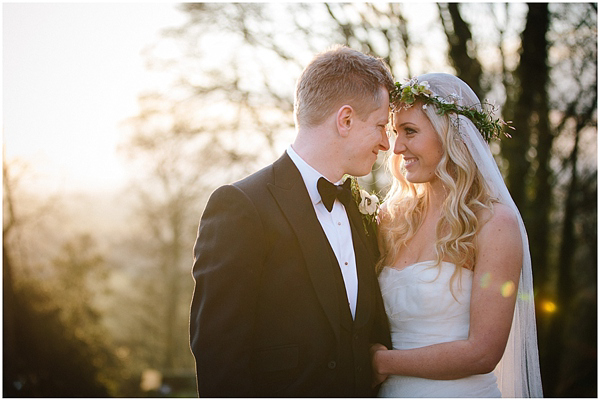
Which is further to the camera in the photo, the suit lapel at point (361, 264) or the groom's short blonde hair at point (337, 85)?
the groom's short blonde hair at point (337, 85)

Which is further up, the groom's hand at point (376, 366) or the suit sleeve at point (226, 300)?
the suit sleeve at point (226, 300)

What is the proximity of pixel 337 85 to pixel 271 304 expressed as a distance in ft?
3.91

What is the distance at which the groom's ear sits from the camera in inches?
117

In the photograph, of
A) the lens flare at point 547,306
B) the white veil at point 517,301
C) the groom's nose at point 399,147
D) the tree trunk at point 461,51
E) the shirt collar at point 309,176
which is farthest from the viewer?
the lens flare at point 547,306

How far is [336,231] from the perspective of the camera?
9.86ft

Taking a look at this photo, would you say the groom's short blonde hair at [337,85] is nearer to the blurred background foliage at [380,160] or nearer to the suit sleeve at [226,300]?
the suit sleeve at [226,300]

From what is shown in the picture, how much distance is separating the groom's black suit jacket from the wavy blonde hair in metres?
0.62

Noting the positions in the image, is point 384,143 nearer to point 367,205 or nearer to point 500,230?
point 367,205

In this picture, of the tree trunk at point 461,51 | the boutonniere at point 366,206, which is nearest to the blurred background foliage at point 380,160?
the tree trunk at point 461,51

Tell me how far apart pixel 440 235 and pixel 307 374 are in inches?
47.2

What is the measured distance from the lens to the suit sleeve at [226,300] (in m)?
2.51

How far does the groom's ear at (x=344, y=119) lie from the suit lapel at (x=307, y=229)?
32cm

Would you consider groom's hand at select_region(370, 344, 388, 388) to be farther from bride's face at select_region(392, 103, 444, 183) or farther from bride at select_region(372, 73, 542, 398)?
bride's face at select_region(392, 103, 444, 183)

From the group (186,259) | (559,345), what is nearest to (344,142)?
(559,345)
